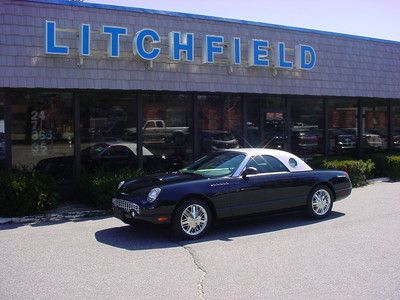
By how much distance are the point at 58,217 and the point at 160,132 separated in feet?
12.5

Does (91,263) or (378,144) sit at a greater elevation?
(378,144)

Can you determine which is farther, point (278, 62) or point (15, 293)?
point (278, 62)

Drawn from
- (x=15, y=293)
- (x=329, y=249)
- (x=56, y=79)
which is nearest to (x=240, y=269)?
(x=329, y=249)

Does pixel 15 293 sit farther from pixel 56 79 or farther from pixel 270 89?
pixel 270 89

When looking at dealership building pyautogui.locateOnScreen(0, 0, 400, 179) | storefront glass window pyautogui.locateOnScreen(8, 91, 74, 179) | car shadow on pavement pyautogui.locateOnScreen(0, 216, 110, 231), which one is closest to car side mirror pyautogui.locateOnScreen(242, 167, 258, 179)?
car shadow on pavement pyautogui.locateOnScreen(0, 216, 110, 231)

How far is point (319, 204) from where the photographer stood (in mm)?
8961

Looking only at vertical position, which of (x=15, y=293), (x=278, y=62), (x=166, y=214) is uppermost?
(x=278, y=62)

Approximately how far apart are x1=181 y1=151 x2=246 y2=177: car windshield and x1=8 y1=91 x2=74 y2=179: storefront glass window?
12.5 feet

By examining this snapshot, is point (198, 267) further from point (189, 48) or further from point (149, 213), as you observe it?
point (189, 48)

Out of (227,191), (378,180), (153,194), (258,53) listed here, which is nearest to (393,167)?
(378,180)

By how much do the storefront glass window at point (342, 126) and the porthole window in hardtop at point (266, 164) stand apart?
7775 millimetres

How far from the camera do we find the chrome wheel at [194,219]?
741 centimetres

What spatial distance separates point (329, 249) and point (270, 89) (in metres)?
7.33

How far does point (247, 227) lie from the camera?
8359 mm
